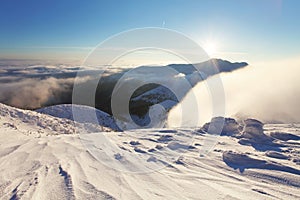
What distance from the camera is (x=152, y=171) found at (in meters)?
5.45

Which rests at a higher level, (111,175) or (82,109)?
(111,175)

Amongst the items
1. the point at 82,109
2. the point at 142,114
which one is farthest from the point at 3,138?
the point at 142,114

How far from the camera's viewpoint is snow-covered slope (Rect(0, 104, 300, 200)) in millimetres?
4277

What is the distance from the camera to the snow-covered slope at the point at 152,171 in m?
4.28

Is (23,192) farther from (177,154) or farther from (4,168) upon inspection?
(177,154)

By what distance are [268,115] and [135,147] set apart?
1348cm

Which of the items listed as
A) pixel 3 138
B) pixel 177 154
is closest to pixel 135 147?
pixel 177 154

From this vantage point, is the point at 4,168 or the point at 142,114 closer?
the point at 4,168

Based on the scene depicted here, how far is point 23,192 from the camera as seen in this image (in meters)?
4.25

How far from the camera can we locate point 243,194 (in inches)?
166

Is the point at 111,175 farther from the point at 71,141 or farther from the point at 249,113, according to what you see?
the point at 249,113

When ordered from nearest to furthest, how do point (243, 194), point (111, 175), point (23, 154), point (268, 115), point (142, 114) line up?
point (243, 194) < point (111, 175) < point (23, 154) < point (268, 115) < point (142, 114)

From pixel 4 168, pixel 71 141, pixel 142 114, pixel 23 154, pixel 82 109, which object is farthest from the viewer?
pixel 142 114

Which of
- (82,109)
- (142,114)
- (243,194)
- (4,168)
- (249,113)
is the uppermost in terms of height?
(243,194)
